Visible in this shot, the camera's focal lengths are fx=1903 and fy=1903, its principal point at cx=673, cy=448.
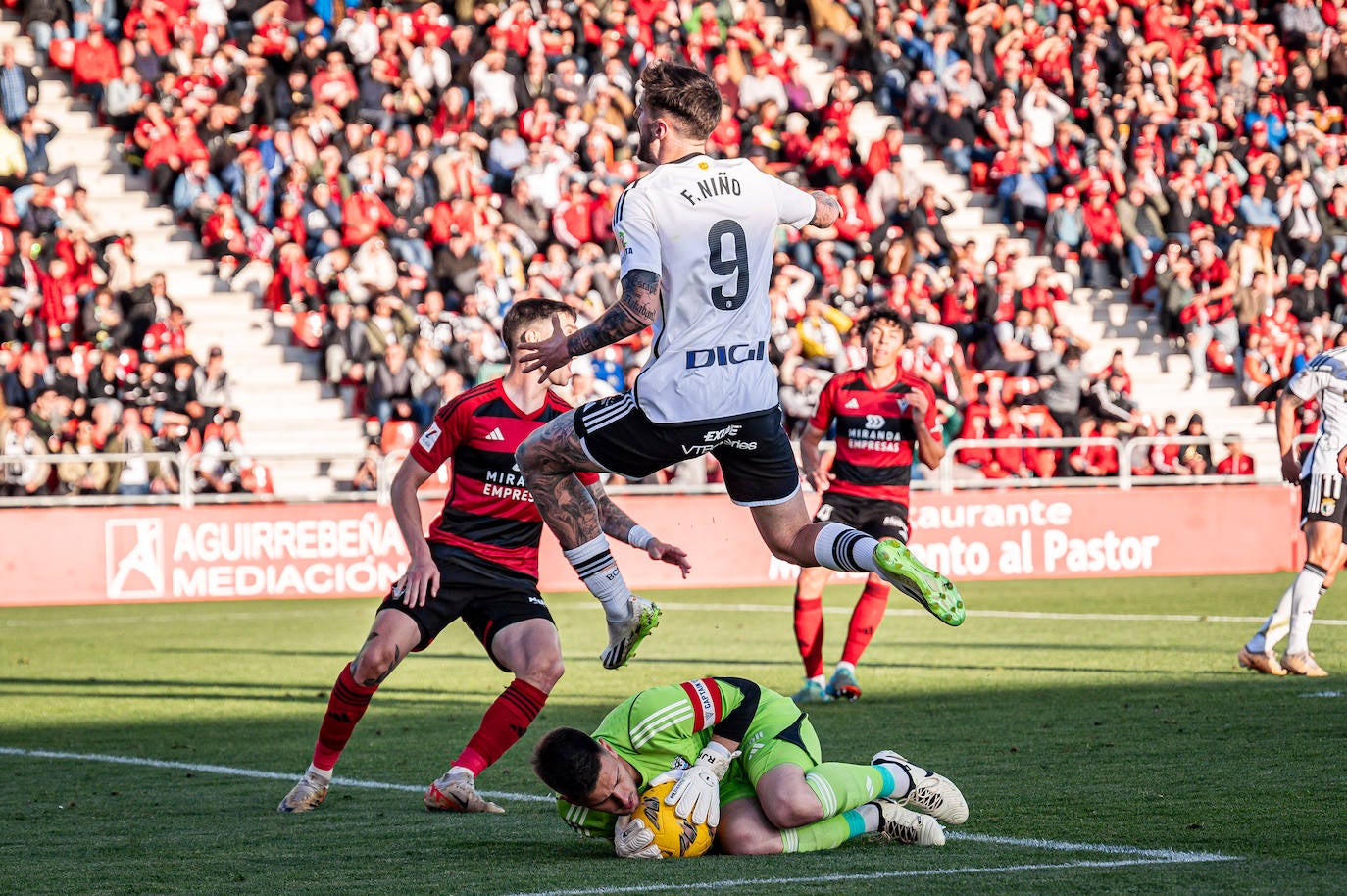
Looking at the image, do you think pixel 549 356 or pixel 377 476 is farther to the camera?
pixel 377 476

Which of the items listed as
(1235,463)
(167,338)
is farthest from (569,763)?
(1235,463)

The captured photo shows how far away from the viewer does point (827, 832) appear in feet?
21.3

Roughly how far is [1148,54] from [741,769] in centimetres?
2499

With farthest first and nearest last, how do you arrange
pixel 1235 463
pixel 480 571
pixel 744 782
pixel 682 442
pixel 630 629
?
1. pixel 1235 463
2. pixel 480 571
3. pixel 630 629
4. pixel 682 442
5. pixel 744 782

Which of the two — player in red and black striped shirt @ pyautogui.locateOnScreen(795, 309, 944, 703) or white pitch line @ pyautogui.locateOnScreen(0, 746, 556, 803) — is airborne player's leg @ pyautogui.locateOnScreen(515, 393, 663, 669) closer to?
white pitch line @ pyautogui.locateOnScreen(0, 746, 556, 803)

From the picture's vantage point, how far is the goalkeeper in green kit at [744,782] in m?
6.39

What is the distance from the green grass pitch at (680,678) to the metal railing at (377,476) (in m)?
1.72

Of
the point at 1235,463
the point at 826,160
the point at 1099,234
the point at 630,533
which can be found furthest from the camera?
the point at 1099,234

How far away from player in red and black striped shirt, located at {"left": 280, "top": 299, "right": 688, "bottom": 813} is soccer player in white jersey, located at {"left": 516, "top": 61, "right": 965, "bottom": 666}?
2.48ft

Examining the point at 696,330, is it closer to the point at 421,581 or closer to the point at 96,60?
the point at 421,581

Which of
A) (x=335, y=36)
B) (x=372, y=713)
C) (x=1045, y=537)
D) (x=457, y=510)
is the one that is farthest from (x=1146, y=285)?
(x=457, y=510)

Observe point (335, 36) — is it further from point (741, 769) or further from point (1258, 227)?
point (741, 769)

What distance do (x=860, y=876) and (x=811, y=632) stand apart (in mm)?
6122

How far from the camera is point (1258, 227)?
27.6 meters
